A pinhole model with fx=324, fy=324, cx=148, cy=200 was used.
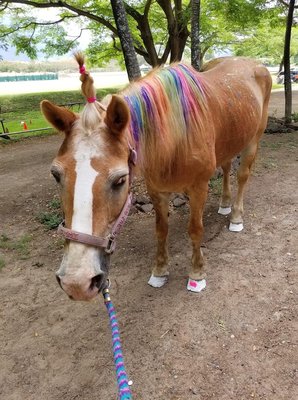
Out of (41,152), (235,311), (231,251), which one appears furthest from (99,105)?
(41,152)

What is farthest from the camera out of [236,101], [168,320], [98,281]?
[236,101]

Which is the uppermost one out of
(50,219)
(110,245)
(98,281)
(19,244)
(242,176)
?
(110,245)

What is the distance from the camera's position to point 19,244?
4.33 meters

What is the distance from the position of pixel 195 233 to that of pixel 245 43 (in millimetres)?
22913

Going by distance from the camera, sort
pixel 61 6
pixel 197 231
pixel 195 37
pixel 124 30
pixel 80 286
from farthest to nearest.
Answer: pixel 61 6
pixel 195 37
pixel 124 30
pixel 197 231
pixel 80 286

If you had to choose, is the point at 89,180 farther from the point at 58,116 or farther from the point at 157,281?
the point at 157,281

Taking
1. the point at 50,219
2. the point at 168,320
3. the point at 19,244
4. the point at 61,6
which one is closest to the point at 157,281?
the point at 168,320

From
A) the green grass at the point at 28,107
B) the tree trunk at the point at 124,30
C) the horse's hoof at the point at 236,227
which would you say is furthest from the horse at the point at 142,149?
the green grass at the point at 28,107

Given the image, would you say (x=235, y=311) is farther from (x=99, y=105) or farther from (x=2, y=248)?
(x=2, y=248)

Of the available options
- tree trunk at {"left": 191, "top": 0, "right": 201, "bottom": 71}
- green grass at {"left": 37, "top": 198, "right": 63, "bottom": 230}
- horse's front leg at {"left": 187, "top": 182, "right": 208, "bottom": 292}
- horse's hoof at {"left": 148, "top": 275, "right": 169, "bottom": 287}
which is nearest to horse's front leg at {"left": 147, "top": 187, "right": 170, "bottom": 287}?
horse's hoof at {"left": 148, "top": 275, "right": 169, "bottom": 287}

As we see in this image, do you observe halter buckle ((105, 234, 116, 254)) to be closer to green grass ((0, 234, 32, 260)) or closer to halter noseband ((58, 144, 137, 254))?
halter noseband ((58, 144, 137, 254))

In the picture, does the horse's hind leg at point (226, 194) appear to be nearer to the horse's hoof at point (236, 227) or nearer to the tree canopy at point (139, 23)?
the horse's hoof at point (236, 227)

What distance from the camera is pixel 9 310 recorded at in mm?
3180

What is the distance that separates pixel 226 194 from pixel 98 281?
10.7ft
